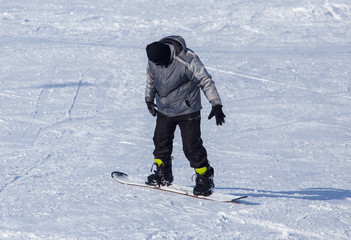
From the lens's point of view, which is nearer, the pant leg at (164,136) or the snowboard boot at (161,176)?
the pant leg at (164,136)

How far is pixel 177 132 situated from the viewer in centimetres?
714

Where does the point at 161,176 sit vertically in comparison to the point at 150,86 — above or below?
below

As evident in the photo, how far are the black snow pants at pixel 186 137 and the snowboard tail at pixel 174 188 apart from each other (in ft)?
0.95

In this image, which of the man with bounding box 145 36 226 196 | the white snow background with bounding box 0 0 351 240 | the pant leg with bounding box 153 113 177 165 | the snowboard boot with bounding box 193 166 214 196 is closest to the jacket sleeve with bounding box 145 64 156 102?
the man with bounding box 145 36 226 196

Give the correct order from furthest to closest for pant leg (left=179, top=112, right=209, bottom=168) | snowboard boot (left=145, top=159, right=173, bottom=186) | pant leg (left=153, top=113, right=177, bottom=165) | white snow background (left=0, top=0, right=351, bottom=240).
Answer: snowboard boot (left=145, top=159, right=173, bottom=186) < pant leg (left=153, top=113, right=177, bottom=165) < pant leg (left=179, top=112, right=209, bottom=168) < white snow background (left=0, top=0, right=351, bottom=240)

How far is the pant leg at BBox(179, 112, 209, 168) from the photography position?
181 inches

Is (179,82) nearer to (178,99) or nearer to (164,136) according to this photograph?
(178,99)

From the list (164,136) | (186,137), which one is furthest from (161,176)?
(186,137)

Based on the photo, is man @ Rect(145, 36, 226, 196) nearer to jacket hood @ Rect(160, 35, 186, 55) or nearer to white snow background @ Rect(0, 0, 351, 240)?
jacket hood @ Rect(160, 35, 186, 55)

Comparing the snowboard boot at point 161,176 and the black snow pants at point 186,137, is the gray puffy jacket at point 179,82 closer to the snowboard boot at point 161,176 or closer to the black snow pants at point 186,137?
the black snow pants at point 186,137


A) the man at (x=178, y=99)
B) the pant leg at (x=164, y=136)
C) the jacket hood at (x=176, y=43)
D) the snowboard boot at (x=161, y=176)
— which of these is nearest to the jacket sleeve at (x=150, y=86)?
the man at (x=178, y=99)

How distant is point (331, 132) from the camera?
285 inches

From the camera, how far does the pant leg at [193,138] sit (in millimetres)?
4598

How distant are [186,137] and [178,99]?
13.7 inches
